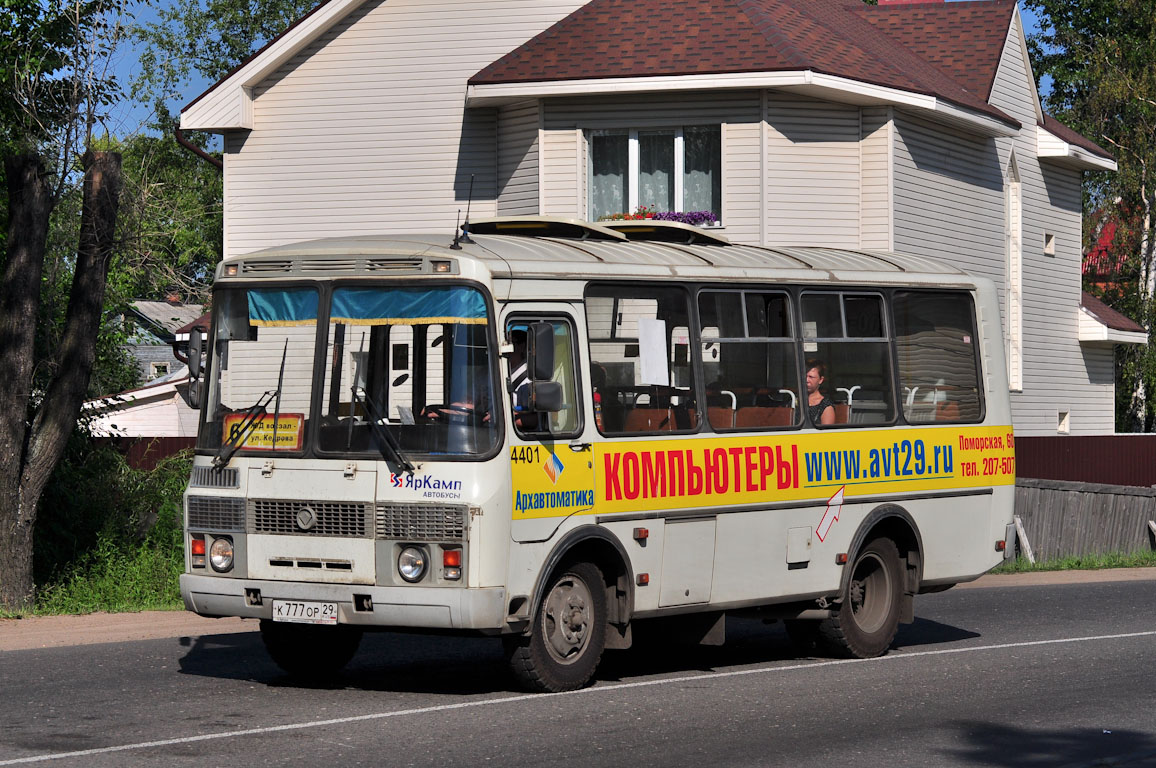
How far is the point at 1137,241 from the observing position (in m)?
48.6

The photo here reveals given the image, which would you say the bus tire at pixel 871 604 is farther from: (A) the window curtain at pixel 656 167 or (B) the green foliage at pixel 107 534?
(A) the window curtain at pixel 656 167

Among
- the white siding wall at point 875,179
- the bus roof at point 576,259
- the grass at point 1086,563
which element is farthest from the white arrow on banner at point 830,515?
the white siding wall at point 875,179

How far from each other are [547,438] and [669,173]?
1624cm

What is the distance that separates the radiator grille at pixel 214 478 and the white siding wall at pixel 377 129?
17.3 m

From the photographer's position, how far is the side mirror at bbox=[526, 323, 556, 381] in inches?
408

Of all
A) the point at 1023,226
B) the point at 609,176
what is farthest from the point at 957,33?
the point at 609,176

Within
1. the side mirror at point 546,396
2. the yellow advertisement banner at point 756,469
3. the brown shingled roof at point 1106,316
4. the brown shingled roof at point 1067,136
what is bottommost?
the yellow advertisement banner at point 756,469

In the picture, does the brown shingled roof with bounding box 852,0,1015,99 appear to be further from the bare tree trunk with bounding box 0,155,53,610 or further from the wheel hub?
the wheel hub

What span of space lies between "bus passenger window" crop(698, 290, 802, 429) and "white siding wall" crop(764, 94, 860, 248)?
44.5 ft

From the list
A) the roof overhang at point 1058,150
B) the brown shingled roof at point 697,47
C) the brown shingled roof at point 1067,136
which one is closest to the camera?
the brown shingled roof at point 697,47

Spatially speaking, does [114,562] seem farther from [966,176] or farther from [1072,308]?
[1072,308]

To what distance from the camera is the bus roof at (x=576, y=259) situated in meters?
10.6

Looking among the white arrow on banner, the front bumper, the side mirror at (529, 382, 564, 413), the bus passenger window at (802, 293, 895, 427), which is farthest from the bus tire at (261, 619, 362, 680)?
the bus passenger window at (802, 293, 895, 427)

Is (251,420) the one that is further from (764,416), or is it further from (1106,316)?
(1106,316)
